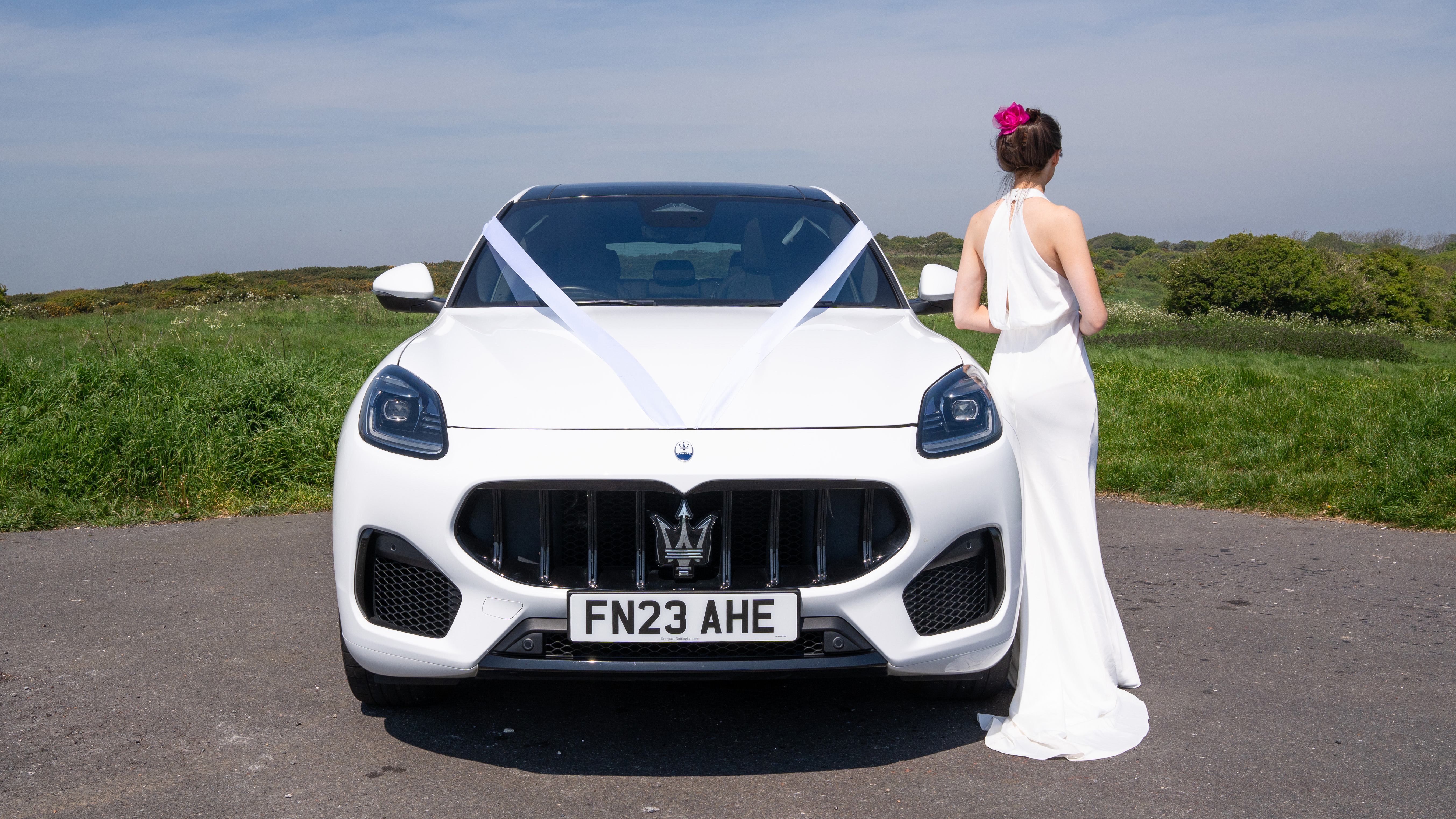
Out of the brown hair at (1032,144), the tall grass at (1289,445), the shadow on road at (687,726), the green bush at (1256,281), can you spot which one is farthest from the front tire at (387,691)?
the green bush at (1256,281)

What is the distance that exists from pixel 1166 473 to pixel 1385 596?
2340 mm

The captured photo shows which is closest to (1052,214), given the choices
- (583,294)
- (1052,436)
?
(1052,436)

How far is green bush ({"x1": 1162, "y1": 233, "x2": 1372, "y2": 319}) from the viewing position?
2309 inches

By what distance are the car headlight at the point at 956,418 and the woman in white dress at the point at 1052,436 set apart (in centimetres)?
23

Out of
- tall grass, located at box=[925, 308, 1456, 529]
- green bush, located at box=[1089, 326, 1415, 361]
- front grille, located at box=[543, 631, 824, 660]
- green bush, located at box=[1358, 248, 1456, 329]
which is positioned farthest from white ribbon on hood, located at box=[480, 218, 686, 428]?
green bush, located at box=[1358, 248, 1456, 329]

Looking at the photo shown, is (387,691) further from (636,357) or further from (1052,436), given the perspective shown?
(1052,436)

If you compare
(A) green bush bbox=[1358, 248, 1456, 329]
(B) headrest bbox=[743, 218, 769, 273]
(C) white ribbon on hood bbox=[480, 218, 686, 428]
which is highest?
(B) headrest bbox=[743, 218, 769, 273]

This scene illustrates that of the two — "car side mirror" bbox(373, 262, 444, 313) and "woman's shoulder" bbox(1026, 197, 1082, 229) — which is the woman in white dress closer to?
"woman's shoulder" bbox(1026, 197, 1082, 229)

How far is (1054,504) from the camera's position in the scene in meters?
3.01

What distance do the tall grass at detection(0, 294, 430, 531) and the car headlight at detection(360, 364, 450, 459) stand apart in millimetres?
3692

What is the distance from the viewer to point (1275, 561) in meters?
4.80

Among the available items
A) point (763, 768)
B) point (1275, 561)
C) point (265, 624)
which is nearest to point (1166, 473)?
point (1275, 561)

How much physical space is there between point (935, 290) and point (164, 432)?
500cm

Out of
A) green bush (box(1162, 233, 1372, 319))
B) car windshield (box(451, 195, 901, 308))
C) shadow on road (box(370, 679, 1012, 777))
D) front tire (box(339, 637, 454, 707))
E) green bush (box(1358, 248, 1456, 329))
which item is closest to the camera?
shadow on road (box(370, 679, 1012, 777))
